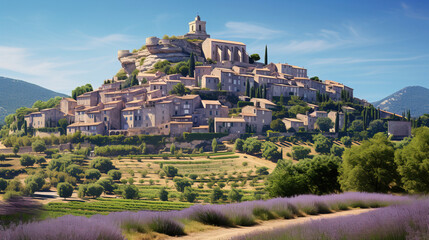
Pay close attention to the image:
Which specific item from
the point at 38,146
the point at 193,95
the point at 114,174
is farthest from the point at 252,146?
the point at 38,146

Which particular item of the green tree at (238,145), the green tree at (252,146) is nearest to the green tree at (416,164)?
the green tree at (252,146)

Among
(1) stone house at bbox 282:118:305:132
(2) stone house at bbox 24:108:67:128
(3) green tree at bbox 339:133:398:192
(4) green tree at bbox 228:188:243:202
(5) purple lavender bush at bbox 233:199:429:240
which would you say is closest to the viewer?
(5) purple lavender bush at bbox 233:199:429:240

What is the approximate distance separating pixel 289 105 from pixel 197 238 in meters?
80.4

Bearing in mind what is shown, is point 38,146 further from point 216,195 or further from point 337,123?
point 337,123

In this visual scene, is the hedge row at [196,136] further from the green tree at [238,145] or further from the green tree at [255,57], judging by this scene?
the green tree at [255,57]

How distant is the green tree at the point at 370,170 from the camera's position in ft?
63.9

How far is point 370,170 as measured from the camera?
19891 millimetres

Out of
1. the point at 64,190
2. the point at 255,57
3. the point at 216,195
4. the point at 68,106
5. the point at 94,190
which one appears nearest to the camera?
the point at 216,195

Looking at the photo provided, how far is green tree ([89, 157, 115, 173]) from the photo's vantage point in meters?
63.5

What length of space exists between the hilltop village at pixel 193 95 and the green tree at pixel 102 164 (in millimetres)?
9616

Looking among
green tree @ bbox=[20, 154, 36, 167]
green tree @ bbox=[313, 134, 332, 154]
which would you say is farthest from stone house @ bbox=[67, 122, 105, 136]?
green tree @ bbox=[313, 134, 332, 154]

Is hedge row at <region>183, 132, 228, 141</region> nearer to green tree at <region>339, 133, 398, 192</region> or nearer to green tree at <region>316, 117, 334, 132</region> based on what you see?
green tree at <region>316, 117, 334, 132</region>

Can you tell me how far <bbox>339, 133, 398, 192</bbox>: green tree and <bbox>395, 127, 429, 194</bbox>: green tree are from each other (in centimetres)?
74

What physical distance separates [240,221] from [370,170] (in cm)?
1157
